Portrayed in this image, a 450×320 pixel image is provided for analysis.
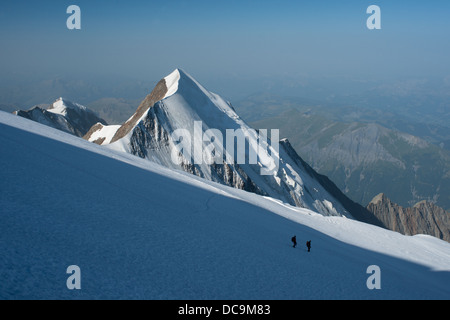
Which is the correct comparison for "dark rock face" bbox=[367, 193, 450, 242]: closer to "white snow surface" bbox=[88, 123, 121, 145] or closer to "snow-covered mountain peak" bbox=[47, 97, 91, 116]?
"white snow surface" bbox=[88, 123, 121, 145]

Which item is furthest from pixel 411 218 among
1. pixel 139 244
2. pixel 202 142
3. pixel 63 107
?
pixel 63 107

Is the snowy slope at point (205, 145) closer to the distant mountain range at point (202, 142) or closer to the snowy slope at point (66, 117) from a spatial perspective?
the distant mountain range at point (202, 142)

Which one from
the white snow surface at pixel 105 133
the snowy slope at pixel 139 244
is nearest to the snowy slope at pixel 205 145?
the white snow surface at pixel 105 133

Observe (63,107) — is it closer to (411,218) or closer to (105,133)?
(105,133)

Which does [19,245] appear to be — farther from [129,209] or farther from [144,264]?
[129,209]
